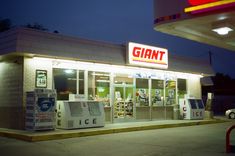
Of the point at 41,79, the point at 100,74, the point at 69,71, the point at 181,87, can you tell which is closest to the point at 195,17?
the point at 41,79

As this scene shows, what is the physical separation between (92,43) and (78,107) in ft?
11.8

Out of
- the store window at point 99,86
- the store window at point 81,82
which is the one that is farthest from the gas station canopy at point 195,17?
the store window at point 99,86

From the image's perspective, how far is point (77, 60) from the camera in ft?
60.8

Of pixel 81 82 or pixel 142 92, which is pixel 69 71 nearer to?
pixel 81 82

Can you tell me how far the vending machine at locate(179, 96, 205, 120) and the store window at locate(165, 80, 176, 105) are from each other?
846mm

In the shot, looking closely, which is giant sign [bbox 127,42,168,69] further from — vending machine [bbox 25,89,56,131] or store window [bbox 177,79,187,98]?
vending machine [bbox 25,89,56,131]

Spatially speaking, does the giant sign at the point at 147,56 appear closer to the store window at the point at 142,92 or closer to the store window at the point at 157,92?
the store window at the point at 142,92

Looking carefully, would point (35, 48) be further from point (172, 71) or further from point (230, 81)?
point (230, 81)

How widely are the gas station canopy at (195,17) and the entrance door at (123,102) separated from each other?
1252 centimetres

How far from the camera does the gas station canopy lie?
7188 mm

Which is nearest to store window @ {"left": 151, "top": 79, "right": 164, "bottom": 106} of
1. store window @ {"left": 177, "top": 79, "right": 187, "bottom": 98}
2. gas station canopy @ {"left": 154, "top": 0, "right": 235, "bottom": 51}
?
store window @ {"left": 177, "top": 79, "right": 187, "bottom": 98}

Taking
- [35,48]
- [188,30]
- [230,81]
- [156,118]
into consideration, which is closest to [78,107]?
[35,48]

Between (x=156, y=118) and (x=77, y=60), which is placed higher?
(x=77, y=60)

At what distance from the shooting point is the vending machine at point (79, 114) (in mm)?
17016
